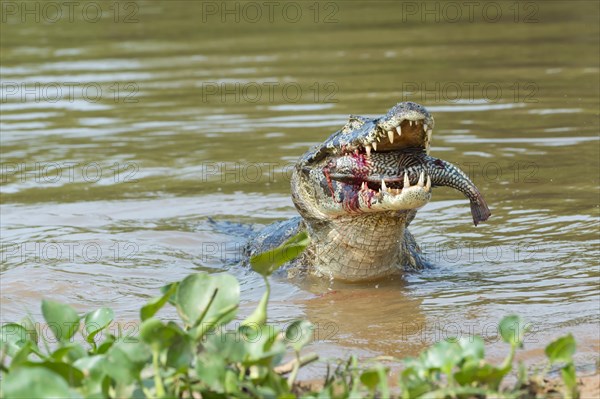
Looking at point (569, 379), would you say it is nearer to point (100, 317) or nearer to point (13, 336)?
point (100, 317)

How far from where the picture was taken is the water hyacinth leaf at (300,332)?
11.2ft

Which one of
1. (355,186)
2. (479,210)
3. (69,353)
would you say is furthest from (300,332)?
(479,210)

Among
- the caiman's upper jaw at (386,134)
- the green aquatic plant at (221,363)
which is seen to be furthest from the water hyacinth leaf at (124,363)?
the caiman's upper jaw at (386,134)

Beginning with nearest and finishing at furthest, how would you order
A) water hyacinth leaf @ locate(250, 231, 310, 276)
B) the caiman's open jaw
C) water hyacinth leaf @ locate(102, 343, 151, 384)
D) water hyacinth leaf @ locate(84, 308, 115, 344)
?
1. water hyacinth leaf @ locate(102, 343, 151, 384)
2. water hyacinth leaf @ locate(250, 231, 310, 276)
3. water hyacinth leaf @ locate(84, 308, 115, 344)
4. the caiman's open jaw

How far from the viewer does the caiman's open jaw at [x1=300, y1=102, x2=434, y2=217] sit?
516 centimetres

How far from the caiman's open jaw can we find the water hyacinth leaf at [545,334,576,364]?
179cm

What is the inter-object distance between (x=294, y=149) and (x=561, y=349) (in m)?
6.35

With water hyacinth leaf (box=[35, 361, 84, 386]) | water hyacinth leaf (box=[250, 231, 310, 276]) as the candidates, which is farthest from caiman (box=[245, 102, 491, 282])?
water hyacinth leaf (box=[35, 361, 84, 386])

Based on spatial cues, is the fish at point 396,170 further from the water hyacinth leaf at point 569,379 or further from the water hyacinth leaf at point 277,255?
the water hyacinth leaf at point 569,379

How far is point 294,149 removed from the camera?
973 centimetres

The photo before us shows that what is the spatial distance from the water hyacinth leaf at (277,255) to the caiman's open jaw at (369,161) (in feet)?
4.92

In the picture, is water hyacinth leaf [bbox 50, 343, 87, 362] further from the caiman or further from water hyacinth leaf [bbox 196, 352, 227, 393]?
the caiman

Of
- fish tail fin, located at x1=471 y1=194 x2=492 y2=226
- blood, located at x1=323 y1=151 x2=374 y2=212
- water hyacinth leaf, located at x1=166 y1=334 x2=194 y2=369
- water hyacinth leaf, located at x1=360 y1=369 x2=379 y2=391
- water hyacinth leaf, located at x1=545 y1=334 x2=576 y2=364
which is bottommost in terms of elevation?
water hyacinth leaf, located at x1=360 y1=369 x2=379 y2=391

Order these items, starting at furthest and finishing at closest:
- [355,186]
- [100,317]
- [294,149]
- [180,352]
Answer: [294,149] < [355,186] < [100,317] < [180,352]
